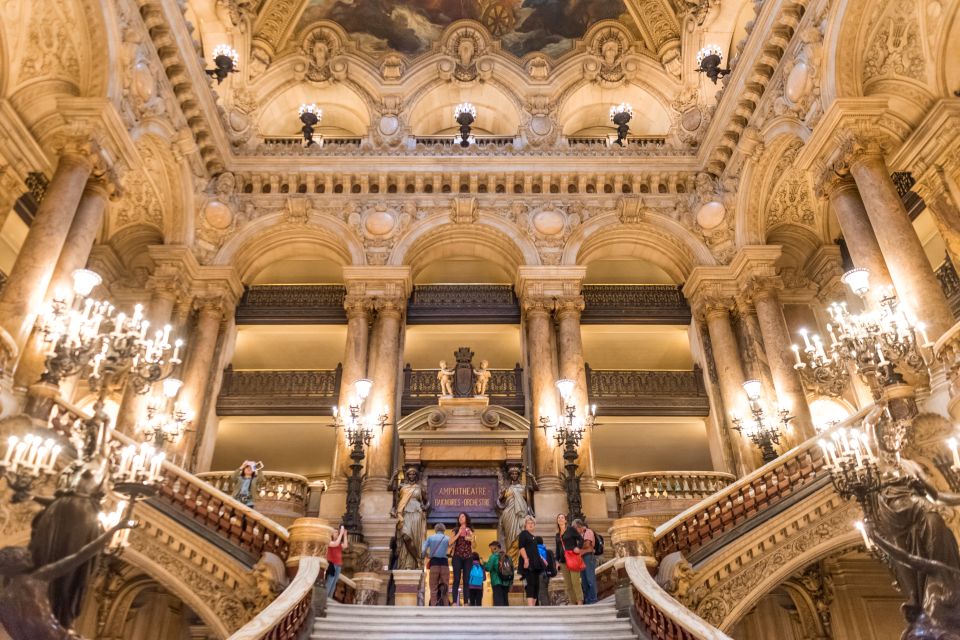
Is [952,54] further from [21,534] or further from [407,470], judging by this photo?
[21,534]

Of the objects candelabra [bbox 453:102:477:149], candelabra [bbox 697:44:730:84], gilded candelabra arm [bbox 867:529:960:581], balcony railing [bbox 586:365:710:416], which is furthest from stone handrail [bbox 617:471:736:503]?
candelabra [bbox 453:102:477:149]

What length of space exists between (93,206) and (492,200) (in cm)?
889

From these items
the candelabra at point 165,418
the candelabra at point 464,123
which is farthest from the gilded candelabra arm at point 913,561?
the candelabra at point 464,123

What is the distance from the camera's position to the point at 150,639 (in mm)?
11180

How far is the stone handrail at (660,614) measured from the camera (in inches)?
240

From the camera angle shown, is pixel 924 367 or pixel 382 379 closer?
pixel 924 367

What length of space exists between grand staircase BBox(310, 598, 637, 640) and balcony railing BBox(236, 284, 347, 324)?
9.64 metres

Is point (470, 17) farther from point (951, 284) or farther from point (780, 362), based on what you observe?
point (951, 284)

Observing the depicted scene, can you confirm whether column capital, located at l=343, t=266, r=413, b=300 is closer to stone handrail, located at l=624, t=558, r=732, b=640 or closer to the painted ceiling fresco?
the painted ceiling fresco

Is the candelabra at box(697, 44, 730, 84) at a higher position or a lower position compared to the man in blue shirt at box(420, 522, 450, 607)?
higher

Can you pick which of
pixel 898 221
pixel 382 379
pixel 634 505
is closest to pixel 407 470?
pixel 382 379

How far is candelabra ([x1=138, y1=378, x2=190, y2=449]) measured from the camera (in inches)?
463

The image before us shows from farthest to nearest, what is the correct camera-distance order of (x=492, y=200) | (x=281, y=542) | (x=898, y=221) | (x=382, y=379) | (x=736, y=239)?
1. (x=492, y=200)
2. (x=736, y=239)
3. (x=382, y=379)
4. (x=898, y=221)
5. (x=281, y=542)

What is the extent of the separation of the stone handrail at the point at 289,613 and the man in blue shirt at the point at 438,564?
1.46 metres
